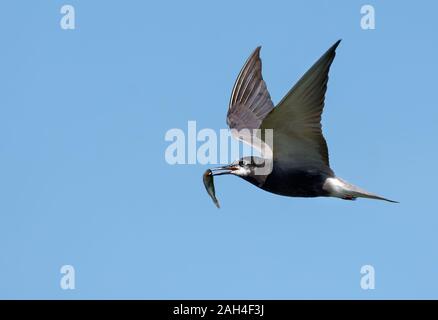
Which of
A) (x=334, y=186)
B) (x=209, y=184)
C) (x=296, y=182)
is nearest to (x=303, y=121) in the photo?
(x=296, y=182)

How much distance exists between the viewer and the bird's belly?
1105 centimetres

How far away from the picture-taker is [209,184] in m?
11.7

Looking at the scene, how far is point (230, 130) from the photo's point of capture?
40.2 feet

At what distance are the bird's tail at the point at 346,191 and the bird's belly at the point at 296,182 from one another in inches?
5.7

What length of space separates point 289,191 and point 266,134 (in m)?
0.88

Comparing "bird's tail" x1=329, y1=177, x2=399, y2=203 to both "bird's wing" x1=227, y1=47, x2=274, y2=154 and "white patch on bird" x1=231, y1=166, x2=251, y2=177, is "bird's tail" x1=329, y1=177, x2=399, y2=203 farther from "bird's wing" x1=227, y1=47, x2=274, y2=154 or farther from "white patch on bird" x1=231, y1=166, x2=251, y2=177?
"bird's wing" x1=227, y1=47, x2=274, y2=154

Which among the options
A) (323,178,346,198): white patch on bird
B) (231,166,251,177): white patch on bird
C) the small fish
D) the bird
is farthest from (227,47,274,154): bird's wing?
(323,178,346,198): white patch on bird

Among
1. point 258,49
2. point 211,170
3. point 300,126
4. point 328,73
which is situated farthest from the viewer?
point 258,49

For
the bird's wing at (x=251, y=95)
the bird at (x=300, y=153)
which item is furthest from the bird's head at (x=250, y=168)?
the bird's wing at (x=251, y=95)

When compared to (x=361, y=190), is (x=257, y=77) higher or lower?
higher

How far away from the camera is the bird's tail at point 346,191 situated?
10883 millimetres

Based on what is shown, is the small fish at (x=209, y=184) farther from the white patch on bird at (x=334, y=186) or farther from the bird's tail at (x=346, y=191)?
the bird's tail at (x=346, y=191)

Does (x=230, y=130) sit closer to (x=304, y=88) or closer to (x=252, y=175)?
(x=252, y=175)
